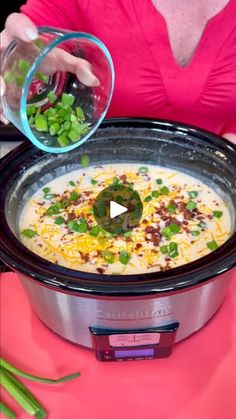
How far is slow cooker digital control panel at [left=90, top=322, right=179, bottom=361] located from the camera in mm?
885

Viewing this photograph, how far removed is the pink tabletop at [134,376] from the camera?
2.98 feet

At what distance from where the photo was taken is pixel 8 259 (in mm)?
827

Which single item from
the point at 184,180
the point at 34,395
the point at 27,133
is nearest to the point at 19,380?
the point at 34,395

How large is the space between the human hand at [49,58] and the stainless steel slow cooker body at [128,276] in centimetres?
18

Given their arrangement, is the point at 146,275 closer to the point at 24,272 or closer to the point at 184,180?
the point at 24,272

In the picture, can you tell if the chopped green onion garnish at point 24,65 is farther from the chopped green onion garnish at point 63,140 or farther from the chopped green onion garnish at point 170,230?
the chopped green onion garnish at point 170,230

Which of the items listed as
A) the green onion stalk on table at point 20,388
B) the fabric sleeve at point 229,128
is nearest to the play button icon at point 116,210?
the green onion stalk on table at point 20,388

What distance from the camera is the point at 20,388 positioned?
939 millimetres

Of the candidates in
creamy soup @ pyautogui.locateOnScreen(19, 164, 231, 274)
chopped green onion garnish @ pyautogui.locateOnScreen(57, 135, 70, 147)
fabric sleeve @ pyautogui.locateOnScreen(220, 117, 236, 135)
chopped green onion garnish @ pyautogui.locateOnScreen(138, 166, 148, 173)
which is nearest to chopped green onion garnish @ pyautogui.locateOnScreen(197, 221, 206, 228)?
creamy soup @ pyautogui.locateOnScreen(19, 164, 231, 274)

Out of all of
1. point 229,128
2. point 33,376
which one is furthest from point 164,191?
point 33,376

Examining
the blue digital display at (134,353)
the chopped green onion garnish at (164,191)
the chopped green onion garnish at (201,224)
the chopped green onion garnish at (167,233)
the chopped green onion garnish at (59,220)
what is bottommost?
the blue digital display at (134,353)

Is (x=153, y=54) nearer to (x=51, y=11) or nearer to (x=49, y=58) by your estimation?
(x=51, y=11)

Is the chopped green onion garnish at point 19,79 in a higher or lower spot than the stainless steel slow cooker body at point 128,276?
higher

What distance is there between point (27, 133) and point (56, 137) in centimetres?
12
